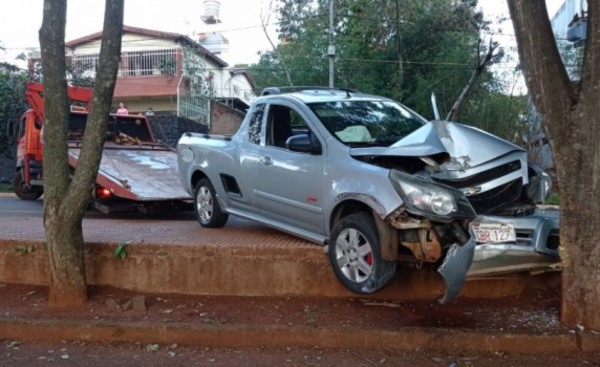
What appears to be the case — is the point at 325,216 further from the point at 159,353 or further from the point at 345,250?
the point at 159,353

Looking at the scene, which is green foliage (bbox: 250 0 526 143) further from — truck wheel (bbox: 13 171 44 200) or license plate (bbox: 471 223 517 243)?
license plate (bbox: 471 223 517 243)

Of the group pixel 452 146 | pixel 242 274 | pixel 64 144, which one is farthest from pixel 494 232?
pixel 64 144

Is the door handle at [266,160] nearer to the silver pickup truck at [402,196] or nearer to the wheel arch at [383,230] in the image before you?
the silver pickup truck at [402,196]

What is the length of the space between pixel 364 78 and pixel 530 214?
14858 millimetres

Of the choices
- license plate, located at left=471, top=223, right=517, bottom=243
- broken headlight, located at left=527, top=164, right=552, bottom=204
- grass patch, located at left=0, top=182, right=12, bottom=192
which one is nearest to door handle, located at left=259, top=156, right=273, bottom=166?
license plate, located at left=471, top=223, right=517, bottom=243

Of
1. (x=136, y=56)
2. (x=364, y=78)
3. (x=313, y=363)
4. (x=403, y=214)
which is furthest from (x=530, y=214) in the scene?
(x=136, y=56)

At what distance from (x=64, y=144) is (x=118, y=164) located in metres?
5.73

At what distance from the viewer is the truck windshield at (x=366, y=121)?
5663mm

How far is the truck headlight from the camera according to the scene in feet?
14.5

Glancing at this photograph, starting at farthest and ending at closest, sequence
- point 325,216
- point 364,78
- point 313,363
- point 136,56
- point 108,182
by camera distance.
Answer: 1. point 136,56
2. point 364,78
3. point 108,182
4. point 325,216
5. point 313,363

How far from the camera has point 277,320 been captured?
4.98 m

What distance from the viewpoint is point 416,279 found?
549 centimetres

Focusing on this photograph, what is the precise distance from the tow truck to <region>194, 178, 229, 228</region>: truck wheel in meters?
1.78

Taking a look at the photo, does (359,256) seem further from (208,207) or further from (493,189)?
(208,207)
